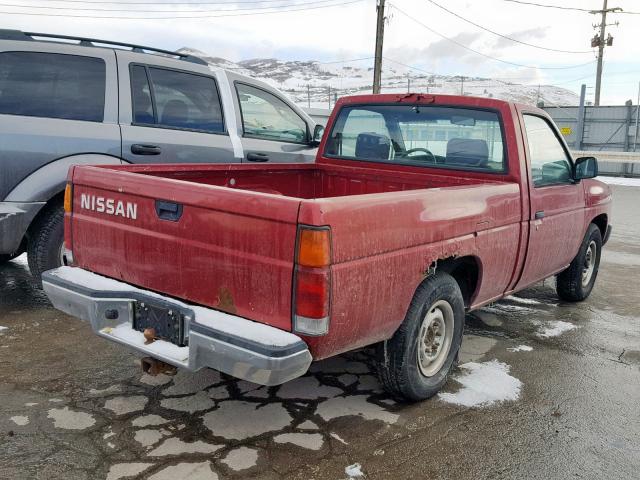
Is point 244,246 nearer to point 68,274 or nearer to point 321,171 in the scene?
point 68,274

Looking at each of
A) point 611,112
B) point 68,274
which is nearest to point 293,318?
point 68,274

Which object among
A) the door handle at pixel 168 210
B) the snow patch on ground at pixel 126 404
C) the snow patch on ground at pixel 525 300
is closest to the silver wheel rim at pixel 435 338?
the door handle at pixel 168 210

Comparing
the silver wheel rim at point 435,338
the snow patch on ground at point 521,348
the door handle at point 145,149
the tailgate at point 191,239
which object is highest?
the door handle at point 145,149

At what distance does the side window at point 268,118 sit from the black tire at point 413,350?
3247mm

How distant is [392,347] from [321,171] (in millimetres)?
2208

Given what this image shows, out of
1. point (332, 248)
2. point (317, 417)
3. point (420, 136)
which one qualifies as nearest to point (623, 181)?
point (420, 136)

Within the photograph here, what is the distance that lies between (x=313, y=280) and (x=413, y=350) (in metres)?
0.99

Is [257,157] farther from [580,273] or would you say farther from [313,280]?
[313,280]

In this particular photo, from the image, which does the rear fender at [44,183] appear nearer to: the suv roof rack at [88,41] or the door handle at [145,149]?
the door handle at [145,149]

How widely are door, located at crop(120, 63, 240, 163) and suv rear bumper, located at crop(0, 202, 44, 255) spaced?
882mm

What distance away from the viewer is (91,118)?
195 inches

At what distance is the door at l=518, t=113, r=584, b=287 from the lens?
4.25m

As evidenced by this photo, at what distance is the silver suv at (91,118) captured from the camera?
4594 millimetres

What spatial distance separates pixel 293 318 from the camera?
2.57 metres
